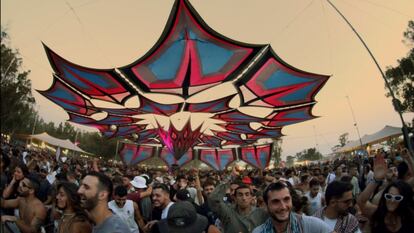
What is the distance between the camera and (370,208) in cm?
343

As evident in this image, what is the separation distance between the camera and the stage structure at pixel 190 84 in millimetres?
10430

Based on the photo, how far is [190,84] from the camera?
1301cm

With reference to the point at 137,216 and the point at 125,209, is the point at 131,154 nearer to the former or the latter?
the point at 137,216

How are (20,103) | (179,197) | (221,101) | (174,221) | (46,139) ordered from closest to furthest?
1. (174,221)
2. (179,197)
3. (221,101)
4. (46,139)
5. (20,103)

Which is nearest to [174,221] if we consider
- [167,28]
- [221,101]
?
[167,28]

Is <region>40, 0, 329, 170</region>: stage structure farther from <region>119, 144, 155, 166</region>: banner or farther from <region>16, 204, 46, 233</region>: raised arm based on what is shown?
<region>119, 144, 155, 166</region>: banner

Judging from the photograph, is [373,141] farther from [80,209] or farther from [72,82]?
[80,209]

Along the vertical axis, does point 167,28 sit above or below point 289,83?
above

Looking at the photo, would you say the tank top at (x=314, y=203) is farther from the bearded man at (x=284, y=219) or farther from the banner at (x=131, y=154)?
the banner at (x=131, y=154)

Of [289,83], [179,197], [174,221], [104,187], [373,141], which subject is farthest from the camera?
[373,141]

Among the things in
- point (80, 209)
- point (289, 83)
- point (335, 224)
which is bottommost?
point (335, 224)

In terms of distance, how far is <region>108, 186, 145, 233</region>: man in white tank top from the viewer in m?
5.12

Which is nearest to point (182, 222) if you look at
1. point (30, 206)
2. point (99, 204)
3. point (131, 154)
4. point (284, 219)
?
point (99, 204)

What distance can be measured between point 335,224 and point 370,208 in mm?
427
